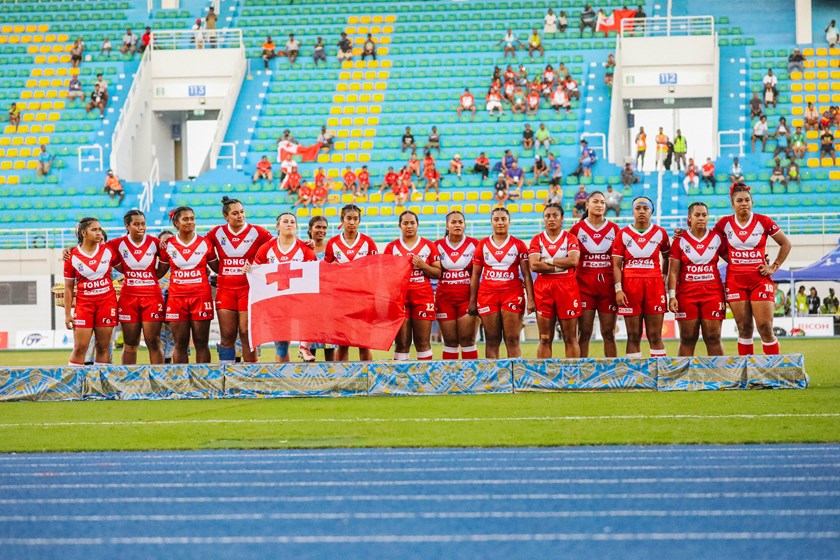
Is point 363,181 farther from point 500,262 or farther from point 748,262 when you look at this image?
point 748,262

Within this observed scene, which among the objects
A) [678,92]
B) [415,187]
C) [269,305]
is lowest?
[269,305]

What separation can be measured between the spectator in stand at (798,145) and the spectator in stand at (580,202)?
239 inches

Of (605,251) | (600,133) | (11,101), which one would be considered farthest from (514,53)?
(605,251)

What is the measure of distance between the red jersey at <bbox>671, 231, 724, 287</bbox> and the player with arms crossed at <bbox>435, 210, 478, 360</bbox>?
2.22 m

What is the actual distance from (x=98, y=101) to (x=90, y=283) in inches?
1027

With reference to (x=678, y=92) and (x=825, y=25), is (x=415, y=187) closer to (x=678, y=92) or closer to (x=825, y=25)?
(x=678, y=92)

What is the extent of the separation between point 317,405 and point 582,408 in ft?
8.68

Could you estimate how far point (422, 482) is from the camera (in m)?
7.35

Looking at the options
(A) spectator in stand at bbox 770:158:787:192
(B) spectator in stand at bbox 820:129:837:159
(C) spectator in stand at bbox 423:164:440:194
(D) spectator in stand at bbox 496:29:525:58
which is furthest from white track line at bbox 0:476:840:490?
(D) spectator in stand at bbox 496:29:525:58

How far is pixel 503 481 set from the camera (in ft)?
24.0

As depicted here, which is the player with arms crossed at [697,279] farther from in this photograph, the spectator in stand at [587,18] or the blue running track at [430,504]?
the spectator in stand at [587,18]

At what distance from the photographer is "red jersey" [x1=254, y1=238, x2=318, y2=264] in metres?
14.1

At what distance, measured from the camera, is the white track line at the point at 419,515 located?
615 cm

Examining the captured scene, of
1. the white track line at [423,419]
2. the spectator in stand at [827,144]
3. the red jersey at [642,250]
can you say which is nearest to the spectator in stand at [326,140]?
the spectator in stand at [827,144]
